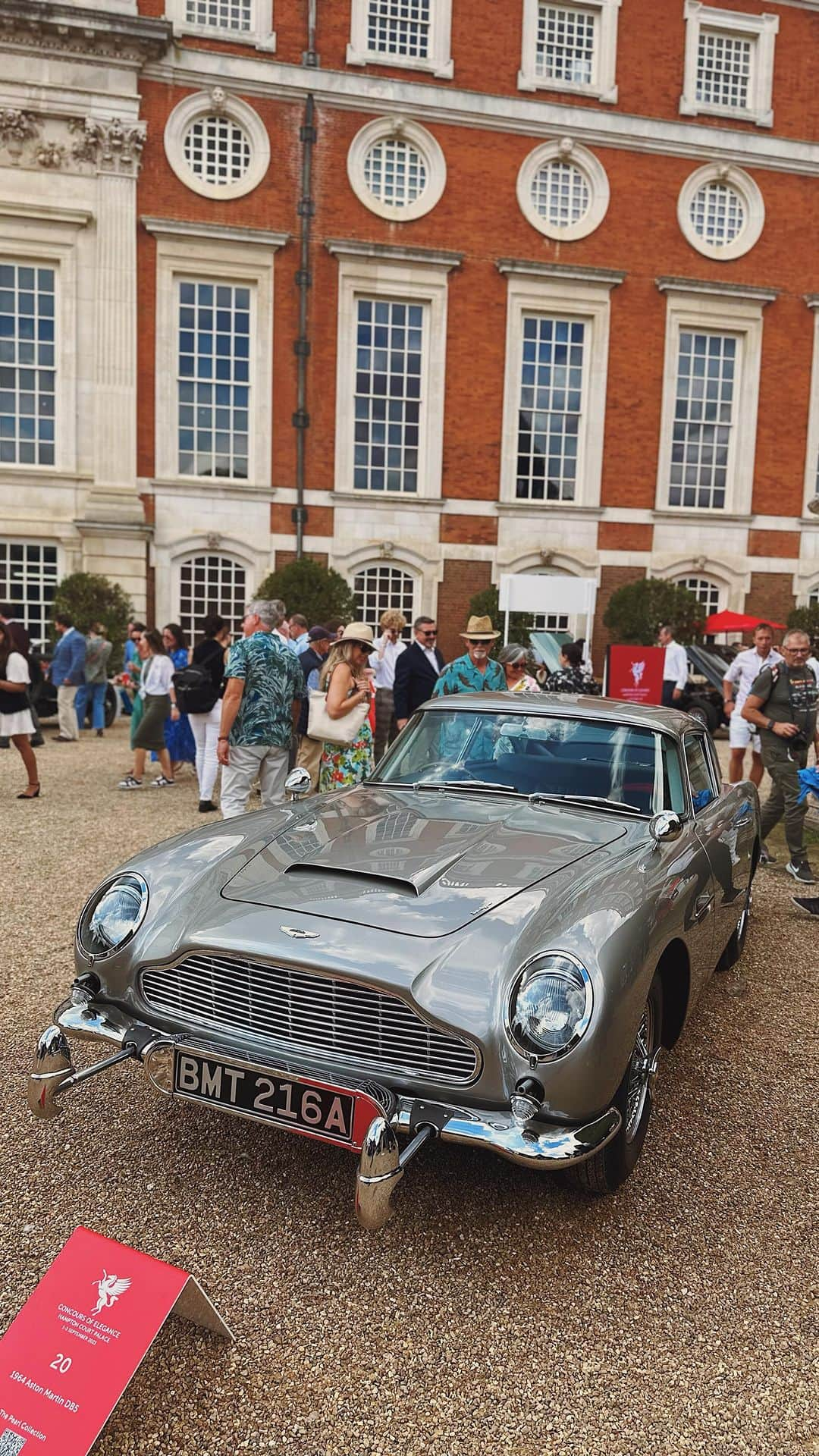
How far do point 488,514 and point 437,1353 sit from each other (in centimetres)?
1947

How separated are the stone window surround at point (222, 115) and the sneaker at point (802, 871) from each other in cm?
1741

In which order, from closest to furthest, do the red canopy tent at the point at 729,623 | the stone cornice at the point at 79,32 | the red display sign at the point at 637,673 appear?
the red display sign at the point at 637,673
the stone cornice at the point at 79,32
the red canopy tent at the point at 729,623

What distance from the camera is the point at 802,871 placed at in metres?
7.33

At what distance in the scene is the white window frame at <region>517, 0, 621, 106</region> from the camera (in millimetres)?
19953

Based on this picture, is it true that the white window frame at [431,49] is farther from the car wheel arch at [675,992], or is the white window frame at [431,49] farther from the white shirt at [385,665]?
the car wheel arch at [675,992]

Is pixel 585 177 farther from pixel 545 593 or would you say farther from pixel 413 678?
pixel 413 678

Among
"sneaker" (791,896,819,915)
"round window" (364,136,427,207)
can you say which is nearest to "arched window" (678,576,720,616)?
"round window" (364,136,427,207)

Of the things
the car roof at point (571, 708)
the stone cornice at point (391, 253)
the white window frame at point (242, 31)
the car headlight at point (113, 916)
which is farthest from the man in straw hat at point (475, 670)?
the white window frame at point (242, 31)

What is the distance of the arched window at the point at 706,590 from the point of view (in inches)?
870

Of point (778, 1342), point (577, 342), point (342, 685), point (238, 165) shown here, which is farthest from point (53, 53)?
point (778, 1342)

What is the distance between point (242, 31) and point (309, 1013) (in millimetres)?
21553

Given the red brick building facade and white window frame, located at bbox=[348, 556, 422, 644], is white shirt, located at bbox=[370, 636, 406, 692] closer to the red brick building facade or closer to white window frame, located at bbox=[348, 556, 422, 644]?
white window frame, located at bbox=[348, 556, 422, 644]

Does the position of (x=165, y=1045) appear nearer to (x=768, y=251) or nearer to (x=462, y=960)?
(x=462, y=960)

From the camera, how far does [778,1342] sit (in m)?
2.50
